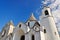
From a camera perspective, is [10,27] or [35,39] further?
[10,27]

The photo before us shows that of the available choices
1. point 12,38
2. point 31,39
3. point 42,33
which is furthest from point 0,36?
point 42,33

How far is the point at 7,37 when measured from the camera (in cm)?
2805

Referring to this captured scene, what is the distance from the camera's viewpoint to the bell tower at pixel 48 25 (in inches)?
926

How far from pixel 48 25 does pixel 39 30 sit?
278 cm

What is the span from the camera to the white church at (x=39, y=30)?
23391mm

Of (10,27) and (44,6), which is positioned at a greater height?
(44,6)

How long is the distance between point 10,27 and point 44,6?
9.98m

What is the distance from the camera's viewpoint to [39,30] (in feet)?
76.5

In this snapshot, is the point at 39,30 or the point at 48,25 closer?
the point at 39,30

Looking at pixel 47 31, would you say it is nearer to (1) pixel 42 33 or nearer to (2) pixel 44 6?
(1) pixel 42 33

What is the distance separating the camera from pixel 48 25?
25.1 metres

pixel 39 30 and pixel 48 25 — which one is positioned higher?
pixel 48 25

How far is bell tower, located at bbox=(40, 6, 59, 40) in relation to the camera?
2352 centimetres

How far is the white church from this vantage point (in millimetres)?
23391
